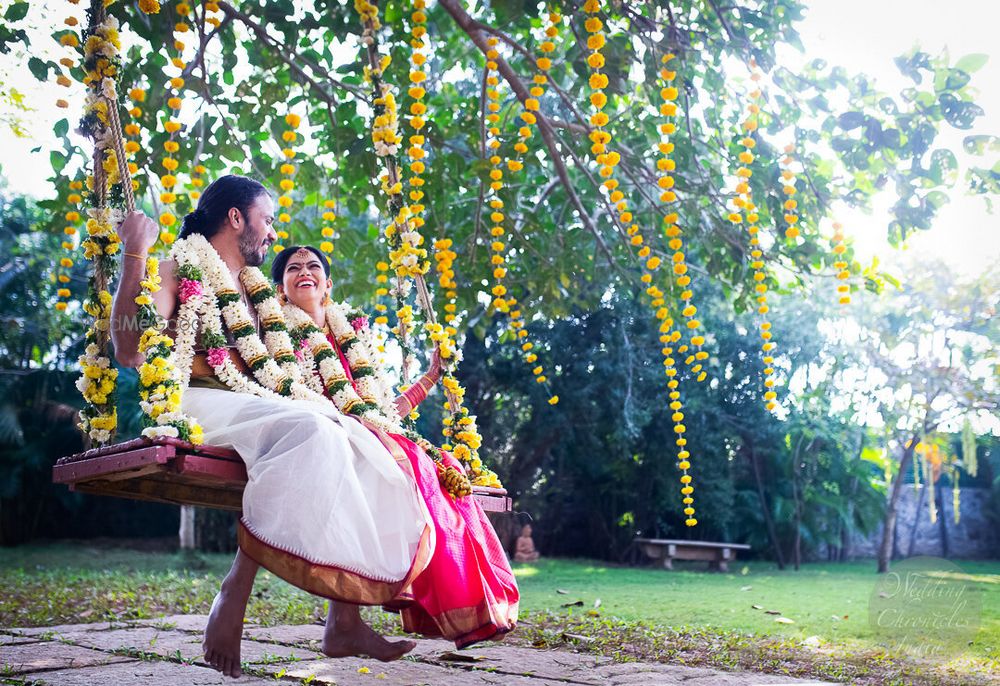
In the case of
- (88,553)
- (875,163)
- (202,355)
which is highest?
(875,163)

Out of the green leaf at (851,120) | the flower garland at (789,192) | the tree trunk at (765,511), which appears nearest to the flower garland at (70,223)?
the flower garland at (789,192)

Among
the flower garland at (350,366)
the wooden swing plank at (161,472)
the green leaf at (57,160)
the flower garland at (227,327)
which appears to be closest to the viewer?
the wooden swing plank at (161,472)

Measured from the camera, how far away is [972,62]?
4715 mm

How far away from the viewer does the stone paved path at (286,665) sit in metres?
3.44

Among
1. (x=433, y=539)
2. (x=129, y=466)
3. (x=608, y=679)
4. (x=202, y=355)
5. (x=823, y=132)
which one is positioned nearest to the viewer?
(x=129, y=466)

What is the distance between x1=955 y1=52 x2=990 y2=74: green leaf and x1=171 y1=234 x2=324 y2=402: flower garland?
3.77 metres

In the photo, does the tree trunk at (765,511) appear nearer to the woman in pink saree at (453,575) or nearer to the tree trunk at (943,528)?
the tree trunk at (943,528)

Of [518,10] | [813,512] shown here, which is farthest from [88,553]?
[518,10]

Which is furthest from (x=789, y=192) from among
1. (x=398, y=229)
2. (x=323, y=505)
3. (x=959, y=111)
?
(x=323, y=505)

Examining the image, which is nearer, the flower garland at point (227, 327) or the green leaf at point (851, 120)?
the flower garland at point (227, 327)

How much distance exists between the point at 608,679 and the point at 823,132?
353 cm

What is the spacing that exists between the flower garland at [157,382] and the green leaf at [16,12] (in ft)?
9.09

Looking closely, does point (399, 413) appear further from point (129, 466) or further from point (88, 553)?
point (88, 553)

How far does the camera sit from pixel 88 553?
1472 centimetres
